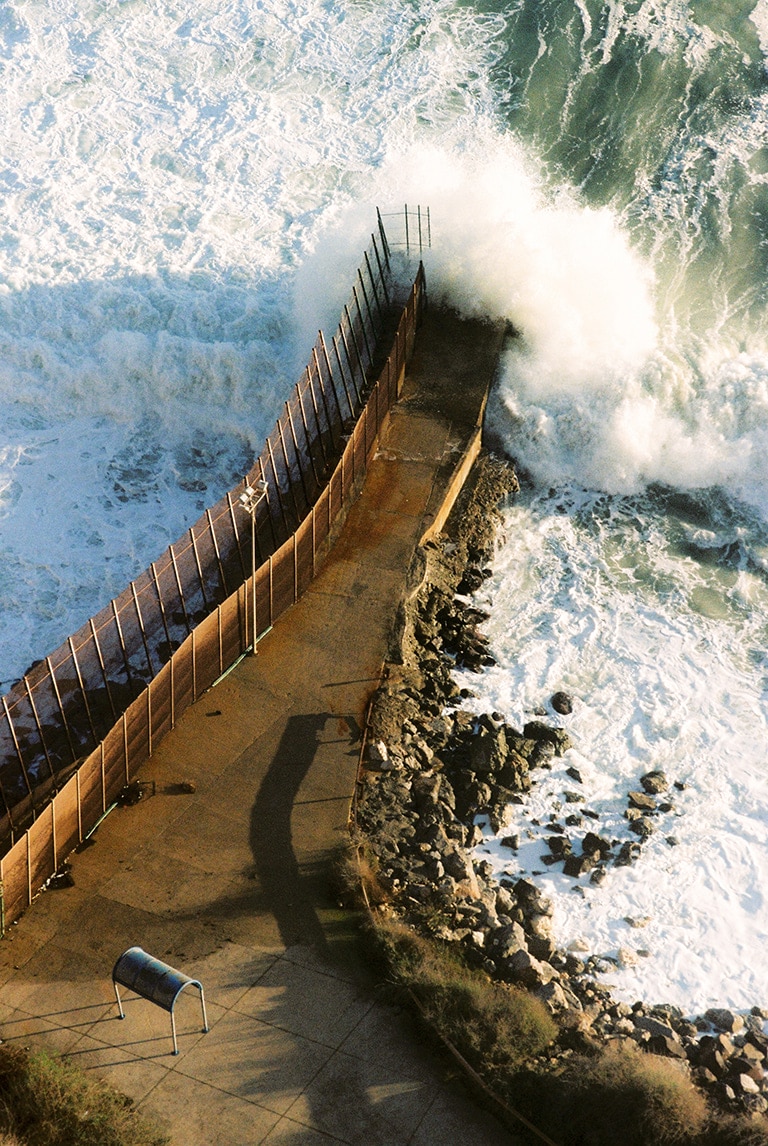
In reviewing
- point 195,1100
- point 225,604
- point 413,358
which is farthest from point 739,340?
point 195,1100

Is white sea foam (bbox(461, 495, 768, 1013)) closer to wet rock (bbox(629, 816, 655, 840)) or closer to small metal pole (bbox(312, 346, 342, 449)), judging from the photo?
wet rock (bbox(629, 816, 655, 840))

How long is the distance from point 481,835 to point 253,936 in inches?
178

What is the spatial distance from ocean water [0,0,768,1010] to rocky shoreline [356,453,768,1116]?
457 mm

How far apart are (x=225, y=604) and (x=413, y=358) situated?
11.8 m

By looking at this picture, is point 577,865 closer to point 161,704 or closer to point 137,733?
point 161,704

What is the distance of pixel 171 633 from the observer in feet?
77.0

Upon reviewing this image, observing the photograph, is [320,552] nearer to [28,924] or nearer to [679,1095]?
[28,924]

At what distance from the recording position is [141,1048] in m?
17.1

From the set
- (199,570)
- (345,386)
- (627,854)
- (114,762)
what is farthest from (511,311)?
(114,762)

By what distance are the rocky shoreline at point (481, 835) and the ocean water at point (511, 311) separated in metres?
0.46

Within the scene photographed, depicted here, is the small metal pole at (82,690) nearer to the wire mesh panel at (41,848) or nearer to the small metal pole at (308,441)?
the wire mesh panel at (41,848)

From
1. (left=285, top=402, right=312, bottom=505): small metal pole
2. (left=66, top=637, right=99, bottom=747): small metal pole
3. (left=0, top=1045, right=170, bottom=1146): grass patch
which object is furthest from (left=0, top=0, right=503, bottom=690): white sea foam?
(left=0, top=1045, right=170, bottom=1146): grass patch

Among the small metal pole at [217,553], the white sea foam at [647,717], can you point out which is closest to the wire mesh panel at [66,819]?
the small metal pole at [217,553]

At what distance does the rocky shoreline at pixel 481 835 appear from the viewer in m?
18.3
